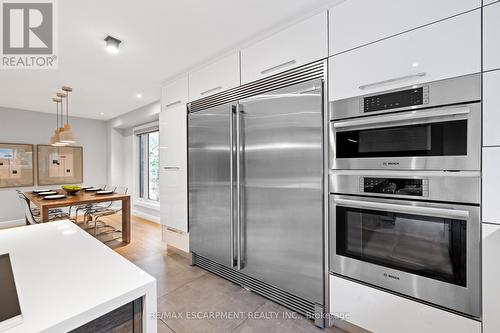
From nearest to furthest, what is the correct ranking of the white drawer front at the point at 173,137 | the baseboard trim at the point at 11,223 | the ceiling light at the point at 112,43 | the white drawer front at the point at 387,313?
1. the white drawer front at the point at 387,313
2. the ceiling light at the point at 112,43
3. the white drawer front at the point at 173,137
4. the baseboard trim at the point at 11,223

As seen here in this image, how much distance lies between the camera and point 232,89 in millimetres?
2264

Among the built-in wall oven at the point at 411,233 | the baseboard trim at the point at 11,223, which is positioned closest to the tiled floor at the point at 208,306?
the built-in wall oven at the point at 411,233

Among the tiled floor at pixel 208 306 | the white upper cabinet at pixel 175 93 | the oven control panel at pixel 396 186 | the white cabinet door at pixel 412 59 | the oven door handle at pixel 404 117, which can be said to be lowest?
the tiled floor at pixel 208 306

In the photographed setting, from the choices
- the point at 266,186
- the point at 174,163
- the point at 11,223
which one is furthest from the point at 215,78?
the point at 11,223

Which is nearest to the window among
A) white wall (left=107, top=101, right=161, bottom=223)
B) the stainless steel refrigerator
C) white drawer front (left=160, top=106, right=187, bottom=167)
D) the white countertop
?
white wall (left=107, top=101, right=161, bottom=223)

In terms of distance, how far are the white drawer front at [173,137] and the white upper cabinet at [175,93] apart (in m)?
0.09

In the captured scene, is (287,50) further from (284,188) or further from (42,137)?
(42,137)

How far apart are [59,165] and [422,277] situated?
6.65m

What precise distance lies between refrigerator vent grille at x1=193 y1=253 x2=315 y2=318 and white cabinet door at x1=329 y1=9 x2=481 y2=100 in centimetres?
162

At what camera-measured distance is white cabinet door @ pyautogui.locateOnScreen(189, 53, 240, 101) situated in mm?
2242

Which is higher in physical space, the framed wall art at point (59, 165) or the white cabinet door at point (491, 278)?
the framed wall art at point (59, 165)

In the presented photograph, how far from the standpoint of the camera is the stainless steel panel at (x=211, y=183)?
227cm

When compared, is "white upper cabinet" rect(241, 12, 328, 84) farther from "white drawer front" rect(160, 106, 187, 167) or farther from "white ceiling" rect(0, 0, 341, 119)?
"white drawer front" rect(160, 106, 187, 167)

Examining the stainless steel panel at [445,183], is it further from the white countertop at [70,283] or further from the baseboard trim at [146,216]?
the baseboard trim at [146,216]
